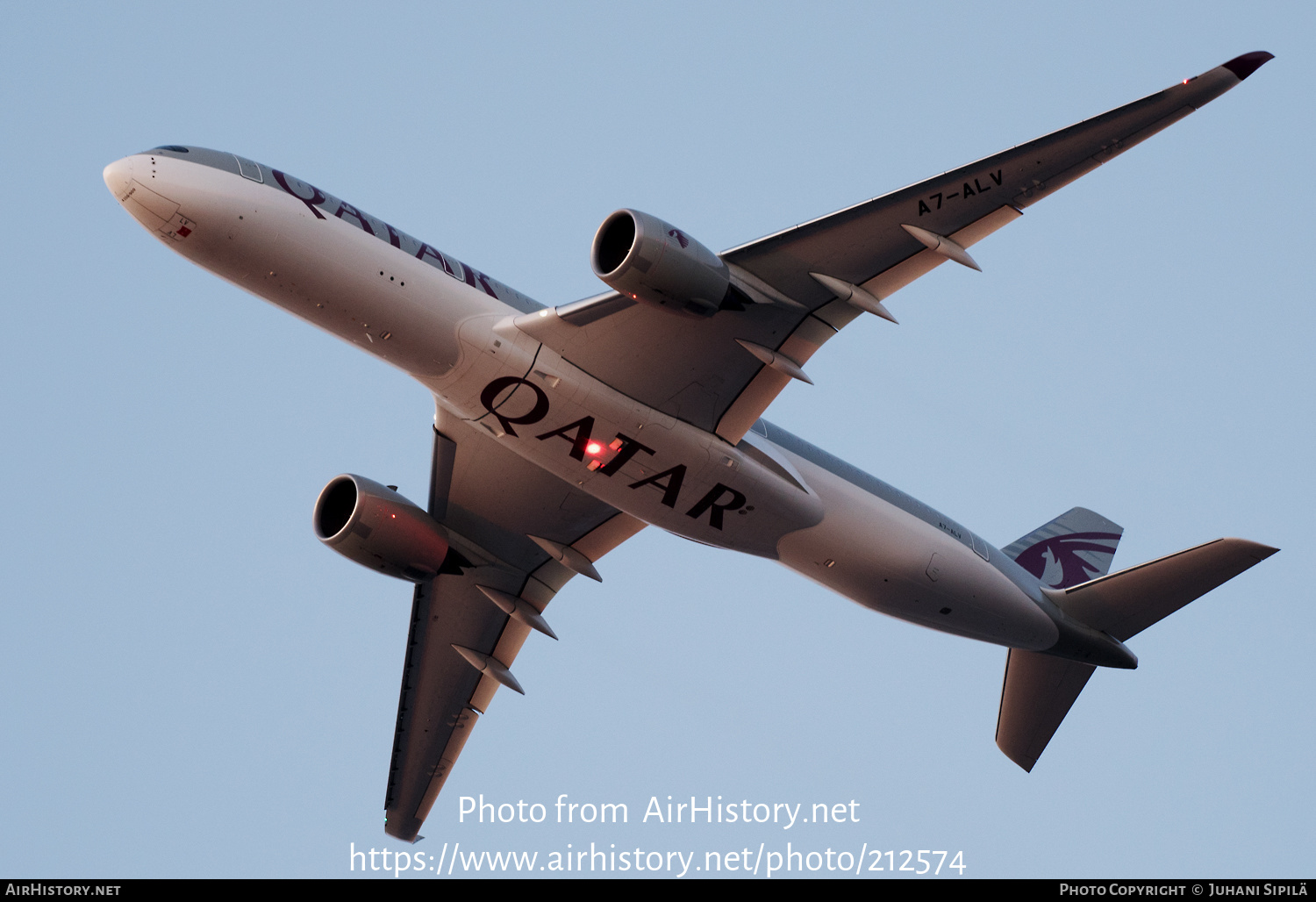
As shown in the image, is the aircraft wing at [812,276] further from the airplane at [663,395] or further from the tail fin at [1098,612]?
the tail fin at [1098,612]

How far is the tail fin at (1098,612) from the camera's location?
26.7m

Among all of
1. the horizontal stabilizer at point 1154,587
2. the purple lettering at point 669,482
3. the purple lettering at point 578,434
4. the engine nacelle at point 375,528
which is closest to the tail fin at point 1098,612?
the horizontal stabilizer at point 1154,587

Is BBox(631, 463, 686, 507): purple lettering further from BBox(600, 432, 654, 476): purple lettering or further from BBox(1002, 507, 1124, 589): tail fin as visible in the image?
BBox(1002, 507, 1124, 589): tail fin

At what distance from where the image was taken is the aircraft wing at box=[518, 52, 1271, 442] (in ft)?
72.2

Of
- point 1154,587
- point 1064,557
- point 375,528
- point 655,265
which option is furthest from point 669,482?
point 1064,557

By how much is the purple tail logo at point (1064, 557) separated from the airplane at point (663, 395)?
1.59ft

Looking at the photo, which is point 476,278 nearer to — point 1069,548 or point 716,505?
point 716,505

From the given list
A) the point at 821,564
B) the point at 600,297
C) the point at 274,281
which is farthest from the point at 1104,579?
the point at 274,281

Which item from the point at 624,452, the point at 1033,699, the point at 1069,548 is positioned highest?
the point at 1069,548

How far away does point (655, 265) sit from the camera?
2170 cm

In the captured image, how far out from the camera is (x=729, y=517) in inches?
1009

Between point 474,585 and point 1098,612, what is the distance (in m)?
13.7

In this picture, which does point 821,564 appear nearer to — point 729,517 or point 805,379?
point 729,517
